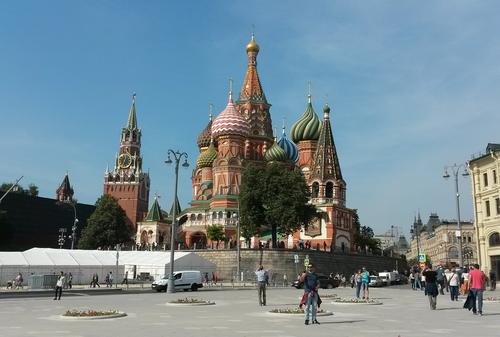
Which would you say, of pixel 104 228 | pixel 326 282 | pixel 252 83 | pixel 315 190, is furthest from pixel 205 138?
pixel 326 282

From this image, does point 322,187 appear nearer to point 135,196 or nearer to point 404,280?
point 404,280

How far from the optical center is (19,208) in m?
102

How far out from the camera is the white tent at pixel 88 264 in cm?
4478

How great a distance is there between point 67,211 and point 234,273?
6784cm

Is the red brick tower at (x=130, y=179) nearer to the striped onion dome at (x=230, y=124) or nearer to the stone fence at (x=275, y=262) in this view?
the striped onion dome at (x=230, y=124)

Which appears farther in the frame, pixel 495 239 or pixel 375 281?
pixel 375 281

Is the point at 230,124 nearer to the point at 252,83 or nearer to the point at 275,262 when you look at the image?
the point at 252,83

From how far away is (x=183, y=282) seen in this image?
122 feet

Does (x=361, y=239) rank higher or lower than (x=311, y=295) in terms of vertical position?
higher

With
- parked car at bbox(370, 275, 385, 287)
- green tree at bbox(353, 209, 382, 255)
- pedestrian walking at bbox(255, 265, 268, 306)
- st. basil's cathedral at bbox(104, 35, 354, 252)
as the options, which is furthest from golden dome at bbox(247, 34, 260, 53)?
pedestrian walking at bbox(255, 265, 268, 306)

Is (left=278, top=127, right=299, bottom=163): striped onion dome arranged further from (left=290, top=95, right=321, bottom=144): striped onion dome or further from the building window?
the building window

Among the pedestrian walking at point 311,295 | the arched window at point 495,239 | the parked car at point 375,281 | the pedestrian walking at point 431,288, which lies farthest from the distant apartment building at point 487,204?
the pedestrian walking at point 311,295

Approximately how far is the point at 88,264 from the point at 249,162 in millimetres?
36398

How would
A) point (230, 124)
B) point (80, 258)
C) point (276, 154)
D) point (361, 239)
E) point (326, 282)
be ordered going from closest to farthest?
point (326, 282)
point (80, 258)
point (230, 124)
point (276, 154)
point (361, 239)
